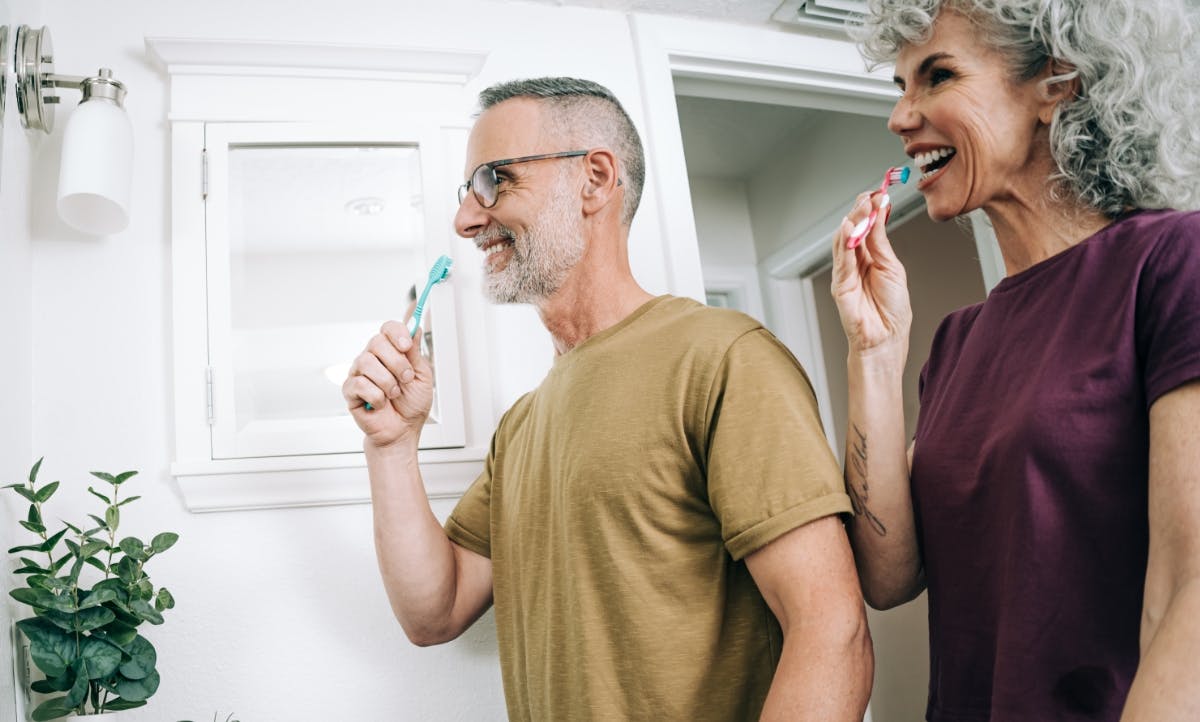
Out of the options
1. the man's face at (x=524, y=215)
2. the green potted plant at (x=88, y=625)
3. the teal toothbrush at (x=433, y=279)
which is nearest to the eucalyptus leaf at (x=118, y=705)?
the green potted plant at (x=88, y=625)

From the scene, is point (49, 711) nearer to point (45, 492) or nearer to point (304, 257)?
point (45, 492)

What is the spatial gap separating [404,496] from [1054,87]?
0.88 m

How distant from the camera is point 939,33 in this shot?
100 cm

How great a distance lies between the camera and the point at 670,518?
1.02 metres

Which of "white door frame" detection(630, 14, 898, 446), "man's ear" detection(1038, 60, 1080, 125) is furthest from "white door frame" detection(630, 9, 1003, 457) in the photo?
"man's ear" detection(1038, 60, 1080, 125)

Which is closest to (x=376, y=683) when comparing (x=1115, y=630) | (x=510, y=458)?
(x=510, y=458)

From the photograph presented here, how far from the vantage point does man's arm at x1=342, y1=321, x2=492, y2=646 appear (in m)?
1.18

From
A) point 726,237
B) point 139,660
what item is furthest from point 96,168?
point 726,237

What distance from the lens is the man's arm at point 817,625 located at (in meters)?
0.87

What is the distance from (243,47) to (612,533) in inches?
38.9

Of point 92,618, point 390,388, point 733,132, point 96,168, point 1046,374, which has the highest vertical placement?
point 733,132

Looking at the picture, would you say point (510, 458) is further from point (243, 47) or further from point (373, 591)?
point (243, 47)

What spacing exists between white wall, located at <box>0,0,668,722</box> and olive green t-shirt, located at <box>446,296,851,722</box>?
0.98 ft

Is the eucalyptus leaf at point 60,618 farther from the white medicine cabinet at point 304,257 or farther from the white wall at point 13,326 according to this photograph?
the white medicine cabinet at point 304,257
